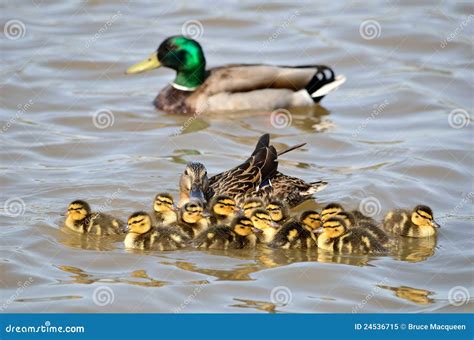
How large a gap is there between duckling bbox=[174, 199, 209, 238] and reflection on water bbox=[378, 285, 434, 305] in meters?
1.69

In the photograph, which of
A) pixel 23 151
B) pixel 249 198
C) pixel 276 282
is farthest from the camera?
pixel 23 151

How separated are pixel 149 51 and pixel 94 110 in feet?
8.03

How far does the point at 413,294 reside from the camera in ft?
28.6

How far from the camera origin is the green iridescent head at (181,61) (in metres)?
14.3

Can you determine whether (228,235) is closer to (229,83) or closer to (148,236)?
(148,236)

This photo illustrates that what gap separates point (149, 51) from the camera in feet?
51.9

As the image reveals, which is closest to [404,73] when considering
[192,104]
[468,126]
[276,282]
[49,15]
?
[468,126]

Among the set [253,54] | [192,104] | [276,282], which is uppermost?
[253,54]

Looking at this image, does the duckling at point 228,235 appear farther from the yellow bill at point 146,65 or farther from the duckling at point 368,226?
the yellow bill at point 146,65

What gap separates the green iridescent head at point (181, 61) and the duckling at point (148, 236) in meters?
5.10

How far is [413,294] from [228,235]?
62.3 inches

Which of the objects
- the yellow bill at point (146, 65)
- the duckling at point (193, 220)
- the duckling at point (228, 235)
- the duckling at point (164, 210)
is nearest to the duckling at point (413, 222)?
the duckling at point (228, 235)

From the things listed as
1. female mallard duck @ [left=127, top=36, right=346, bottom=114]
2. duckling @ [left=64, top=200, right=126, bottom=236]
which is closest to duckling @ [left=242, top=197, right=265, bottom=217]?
duckling @ [left=64, top=200, right=126, bottom=236]

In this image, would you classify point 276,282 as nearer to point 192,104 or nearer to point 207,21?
point 192,104
